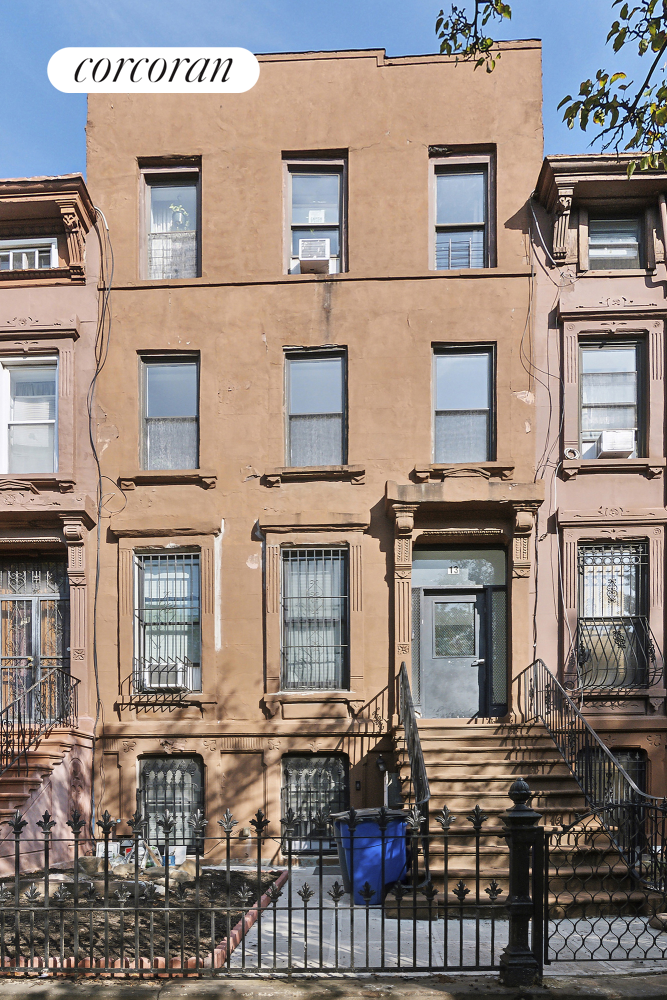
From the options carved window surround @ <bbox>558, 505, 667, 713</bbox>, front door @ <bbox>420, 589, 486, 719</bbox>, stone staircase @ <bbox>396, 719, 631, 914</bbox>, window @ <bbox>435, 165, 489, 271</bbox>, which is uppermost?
window @ <bbox>435, 165, 489, 271</bbox>

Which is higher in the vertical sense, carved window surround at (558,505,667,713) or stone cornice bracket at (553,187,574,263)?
stone cornice bracket at (553,187,574,263)

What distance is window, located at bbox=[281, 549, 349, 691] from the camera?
1287 centimetres

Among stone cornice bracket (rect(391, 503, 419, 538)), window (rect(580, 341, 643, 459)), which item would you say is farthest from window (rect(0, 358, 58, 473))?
window (rect(580, 341, 643, 459))

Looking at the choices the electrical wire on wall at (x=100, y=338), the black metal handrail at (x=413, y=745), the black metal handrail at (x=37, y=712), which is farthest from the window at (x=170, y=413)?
the black metal handrail at (x=413, y=745)

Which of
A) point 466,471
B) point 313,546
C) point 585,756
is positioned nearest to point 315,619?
point 313,546

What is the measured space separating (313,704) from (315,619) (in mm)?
1202

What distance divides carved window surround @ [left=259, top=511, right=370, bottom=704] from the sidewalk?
6.18 metres

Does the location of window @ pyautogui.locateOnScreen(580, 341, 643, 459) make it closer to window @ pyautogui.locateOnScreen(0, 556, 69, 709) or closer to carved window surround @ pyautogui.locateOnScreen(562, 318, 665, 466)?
carved window surround @ pyautogui.locateOnScreen(562, 318, 665, 466)

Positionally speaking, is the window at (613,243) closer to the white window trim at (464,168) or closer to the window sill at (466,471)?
the white window trim at (464,168)

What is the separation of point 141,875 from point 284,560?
4822 millimetres

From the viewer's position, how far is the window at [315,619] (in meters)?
12.9

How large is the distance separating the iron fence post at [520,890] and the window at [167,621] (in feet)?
23.3

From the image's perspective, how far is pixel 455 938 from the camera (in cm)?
781

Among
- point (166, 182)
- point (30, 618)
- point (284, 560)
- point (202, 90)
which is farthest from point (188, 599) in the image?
point (202, 90)
